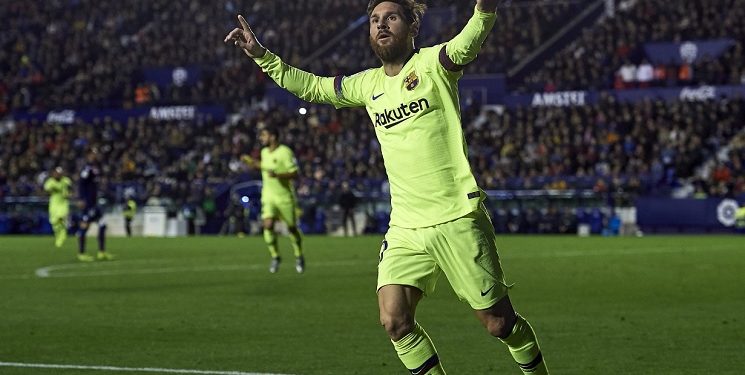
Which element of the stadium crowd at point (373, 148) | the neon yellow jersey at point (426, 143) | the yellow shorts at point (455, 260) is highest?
the stadium crowd at point (373, 148)

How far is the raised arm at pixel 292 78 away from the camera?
801cm

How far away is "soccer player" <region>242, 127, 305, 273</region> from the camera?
22.1 m

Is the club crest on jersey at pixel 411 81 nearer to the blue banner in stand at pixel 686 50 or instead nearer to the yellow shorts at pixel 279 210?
the yellow shorts at pixel 279 210

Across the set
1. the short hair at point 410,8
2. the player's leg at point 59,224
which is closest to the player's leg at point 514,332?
the short hair at point 410,8

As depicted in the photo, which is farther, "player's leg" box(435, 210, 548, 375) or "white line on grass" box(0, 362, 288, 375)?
"white line on grass" box(0, 362, 288, 375)

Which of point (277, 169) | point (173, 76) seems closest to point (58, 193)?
point (277, 169)

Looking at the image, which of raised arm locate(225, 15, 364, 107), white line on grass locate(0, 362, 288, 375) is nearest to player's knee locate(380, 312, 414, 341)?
raised arm locate(225, 15, 364, 107)

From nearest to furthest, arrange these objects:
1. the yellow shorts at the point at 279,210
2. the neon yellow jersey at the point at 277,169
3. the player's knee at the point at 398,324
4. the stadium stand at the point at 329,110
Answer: the player's knee at the point at 398,324
the neon yellow jersey at the point at 277,169
the yellow shorts at the point at 279,210
the stadium stand at the point at 329,110

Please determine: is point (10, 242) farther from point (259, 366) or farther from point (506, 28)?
point (259, 366)

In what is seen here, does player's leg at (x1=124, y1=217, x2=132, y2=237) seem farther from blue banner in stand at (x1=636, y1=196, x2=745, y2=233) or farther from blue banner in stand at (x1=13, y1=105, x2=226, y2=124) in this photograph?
blue banner in stand at (x1=636, y1=196, x2=745, y2=233)

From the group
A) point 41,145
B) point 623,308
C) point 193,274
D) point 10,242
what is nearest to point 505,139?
point 10,242

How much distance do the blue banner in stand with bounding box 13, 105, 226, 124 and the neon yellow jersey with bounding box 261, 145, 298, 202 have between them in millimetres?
31738

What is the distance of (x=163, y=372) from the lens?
9.85 metres

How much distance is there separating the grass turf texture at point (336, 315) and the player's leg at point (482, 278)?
2.56 metres
